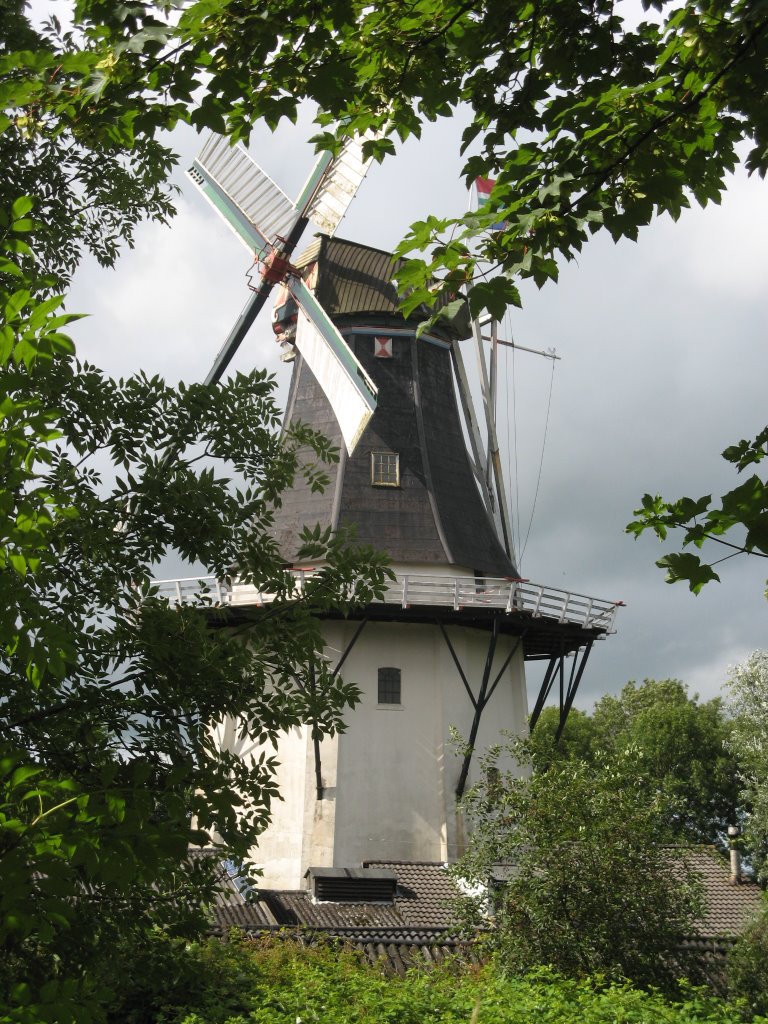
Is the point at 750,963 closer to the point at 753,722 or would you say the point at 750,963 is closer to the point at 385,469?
the point at 385,469

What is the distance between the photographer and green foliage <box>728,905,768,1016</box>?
1462 cm

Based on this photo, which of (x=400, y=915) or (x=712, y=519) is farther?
(x=400, y=915)

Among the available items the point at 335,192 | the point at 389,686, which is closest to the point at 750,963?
the point at 389,686

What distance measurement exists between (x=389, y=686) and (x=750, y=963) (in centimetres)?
1058

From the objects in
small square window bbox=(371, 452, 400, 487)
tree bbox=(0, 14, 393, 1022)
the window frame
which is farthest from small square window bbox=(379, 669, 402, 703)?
tree bbox=(0, 14, 393, 1022)

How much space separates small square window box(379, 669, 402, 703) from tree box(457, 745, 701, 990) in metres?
9.98

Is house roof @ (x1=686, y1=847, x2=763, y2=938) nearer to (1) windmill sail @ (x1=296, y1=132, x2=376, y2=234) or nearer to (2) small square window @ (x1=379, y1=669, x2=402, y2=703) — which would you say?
(2) small square window @ (x1=379, y1=669, x2=402, y2=703)

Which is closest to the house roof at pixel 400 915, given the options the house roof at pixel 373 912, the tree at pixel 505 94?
the house roof at pixel 373 912

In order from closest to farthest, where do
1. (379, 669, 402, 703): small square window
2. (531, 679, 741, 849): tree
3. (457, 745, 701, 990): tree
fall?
(457, 745, 701, 990): tree
(379, 669, 402, 703): small square window
(531, 679, 741, 849): tree

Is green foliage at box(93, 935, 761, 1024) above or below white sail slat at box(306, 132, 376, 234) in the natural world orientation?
below

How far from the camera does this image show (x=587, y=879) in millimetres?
12422

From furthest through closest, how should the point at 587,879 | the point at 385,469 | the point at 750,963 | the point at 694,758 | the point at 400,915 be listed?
the point at 694,758 < the point at 385,469 < the point at 400,915 < the point at 750,963 < the point at 587,879

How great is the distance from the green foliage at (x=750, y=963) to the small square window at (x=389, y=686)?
32.2ft

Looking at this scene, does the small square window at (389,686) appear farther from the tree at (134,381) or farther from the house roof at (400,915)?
the tree at (134,381)
